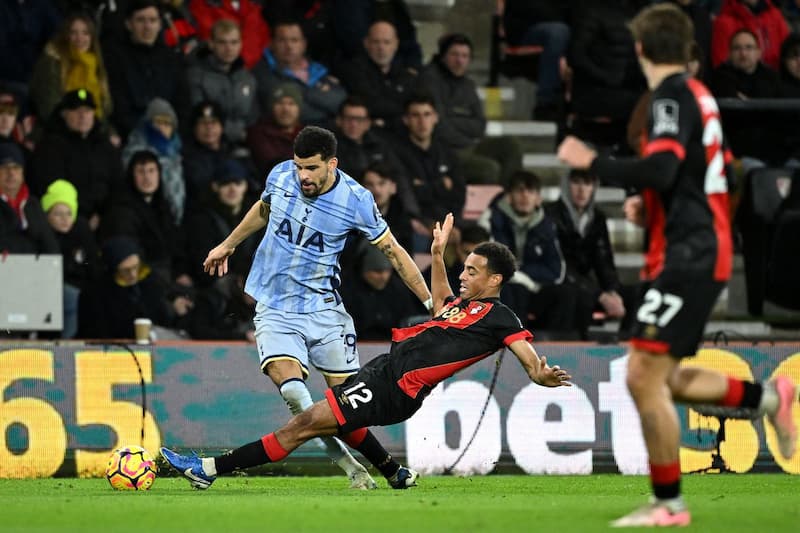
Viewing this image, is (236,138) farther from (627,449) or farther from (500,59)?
(627,449)

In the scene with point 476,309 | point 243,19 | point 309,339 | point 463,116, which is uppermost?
point 243,19

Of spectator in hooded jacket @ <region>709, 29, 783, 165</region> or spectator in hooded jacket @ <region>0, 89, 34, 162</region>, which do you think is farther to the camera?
spectator in hooded jacket @ <region>709, 29, 783, 165</region>

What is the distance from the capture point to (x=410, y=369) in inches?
384

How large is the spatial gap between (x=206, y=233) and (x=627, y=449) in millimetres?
4650

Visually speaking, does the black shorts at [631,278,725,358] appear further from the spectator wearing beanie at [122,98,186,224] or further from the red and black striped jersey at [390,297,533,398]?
the spectator wearing beanie at [122,98,186,224]

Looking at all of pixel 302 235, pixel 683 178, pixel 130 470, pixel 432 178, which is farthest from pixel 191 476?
Answer: pixel 432 178

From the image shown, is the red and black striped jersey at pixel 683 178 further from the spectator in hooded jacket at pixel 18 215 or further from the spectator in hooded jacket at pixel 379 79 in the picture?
the spectator in hooded jacket at pixel 379 79

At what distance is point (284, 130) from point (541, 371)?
755 cm

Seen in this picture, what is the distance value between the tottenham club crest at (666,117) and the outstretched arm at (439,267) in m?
2.92

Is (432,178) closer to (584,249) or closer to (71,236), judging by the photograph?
(584,249)

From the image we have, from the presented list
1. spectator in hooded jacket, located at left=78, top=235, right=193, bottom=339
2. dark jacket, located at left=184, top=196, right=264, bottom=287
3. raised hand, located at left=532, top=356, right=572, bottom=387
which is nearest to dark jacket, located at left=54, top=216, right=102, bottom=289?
spectator in hooded jacket, located at left=78, top=235, right=193, bottom=339

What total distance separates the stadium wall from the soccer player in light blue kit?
2504 mm

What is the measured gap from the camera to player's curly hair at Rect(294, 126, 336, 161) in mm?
10047

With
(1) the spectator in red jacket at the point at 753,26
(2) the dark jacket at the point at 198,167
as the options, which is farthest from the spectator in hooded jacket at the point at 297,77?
(1) the spectator in red jacket at the point at 753,26
